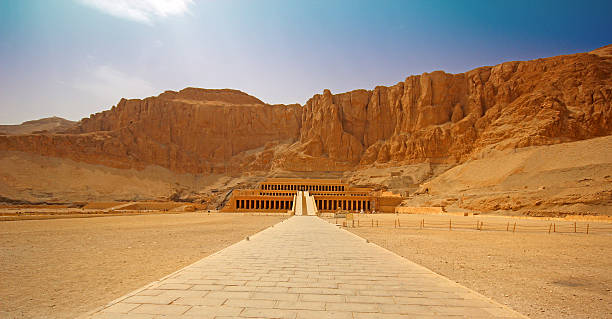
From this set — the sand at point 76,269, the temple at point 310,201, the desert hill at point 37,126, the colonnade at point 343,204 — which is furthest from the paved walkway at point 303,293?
the desert hill at point 37,126

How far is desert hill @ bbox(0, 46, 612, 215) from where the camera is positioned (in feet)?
208

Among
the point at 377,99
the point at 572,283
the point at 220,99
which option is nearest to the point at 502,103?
the point at 377,99

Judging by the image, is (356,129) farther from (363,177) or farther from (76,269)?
(76,269)

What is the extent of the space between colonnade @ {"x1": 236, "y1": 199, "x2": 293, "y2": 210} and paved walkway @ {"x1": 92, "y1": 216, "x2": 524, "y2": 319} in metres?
47.5

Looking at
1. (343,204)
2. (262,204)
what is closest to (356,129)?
(343,204)

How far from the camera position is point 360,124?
9531 cm

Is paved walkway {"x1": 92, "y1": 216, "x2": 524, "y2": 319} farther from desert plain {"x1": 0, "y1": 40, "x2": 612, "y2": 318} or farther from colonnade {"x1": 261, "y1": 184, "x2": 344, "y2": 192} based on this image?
colonnade {"x1": 261, "y1": 184, "x2": 344, "y2": 192}

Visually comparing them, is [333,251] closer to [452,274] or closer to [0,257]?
[452,274]

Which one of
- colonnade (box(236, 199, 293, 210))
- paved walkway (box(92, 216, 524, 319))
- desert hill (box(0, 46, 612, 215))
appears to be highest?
desert hill (box(0, 46, 612, 215))

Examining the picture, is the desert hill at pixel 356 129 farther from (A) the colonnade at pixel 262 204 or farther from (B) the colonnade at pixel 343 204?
(A) the colonnade at pixel 262 204

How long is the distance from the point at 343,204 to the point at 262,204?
1388cm

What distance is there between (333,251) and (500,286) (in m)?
4.51

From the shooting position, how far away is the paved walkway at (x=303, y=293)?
15.6 ft

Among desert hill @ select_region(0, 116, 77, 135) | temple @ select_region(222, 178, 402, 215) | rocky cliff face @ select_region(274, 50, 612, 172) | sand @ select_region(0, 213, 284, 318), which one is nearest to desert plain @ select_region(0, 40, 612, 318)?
sand @ select_region(0, 213, 284, 318)
